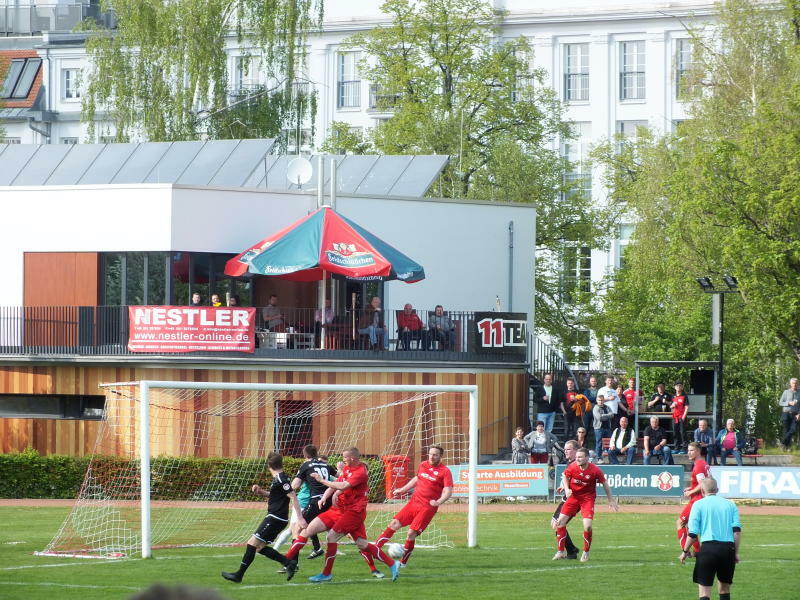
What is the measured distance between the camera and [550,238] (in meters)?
51.3

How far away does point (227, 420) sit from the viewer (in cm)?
3253

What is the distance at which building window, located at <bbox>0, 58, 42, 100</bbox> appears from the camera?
68.8 m

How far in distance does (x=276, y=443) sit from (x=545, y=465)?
6379mm

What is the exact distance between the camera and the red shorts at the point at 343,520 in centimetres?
1710

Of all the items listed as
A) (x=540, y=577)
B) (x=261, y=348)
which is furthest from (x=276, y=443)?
(x=540, y=577)

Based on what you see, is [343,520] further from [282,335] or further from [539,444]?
[282,335]

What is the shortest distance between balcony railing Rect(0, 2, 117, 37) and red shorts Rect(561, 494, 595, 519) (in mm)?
54563

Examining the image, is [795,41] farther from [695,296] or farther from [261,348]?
[261,348]

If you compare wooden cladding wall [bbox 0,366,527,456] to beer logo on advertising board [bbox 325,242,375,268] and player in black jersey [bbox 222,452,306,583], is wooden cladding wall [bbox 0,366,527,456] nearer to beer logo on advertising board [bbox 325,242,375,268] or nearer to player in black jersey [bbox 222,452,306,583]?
beer logo on advertising board [bbox 325,242,375,268]

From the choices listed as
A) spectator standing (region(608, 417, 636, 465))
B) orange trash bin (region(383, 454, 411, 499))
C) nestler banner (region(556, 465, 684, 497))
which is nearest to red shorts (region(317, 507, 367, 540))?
orange trash bin (region(383, 454, 411, 499))

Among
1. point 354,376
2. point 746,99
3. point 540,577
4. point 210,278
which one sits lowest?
point 540,577

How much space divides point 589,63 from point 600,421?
113 ft

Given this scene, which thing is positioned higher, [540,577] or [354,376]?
[354,376]

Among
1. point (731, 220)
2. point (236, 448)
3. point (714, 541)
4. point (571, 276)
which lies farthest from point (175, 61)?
point (714, 541)
